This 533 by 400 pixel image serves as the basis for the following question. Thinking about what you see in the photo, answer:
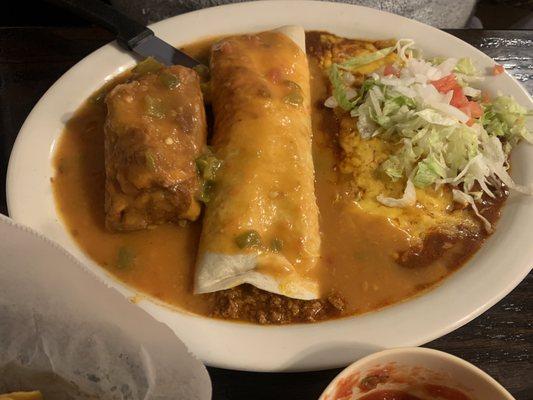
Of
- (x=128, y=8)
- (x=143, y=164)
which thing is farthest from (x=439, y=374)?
(x=128, y=8)

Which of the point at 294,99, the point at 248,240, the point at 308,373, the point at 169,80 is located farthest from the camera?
the point at 294,99

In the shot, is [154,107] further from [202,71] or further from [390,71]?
[390,71]

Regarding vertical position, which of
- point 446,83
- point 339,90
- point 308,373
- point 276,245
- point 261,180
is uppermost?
point 446,83

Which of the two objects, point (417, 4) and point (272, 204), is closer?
point (272, 204)

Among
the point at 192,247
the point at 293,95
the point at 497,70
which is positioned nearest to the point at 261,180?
the point at 192,247

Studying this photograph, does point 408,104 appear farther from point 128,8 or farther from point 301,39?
point 128,8

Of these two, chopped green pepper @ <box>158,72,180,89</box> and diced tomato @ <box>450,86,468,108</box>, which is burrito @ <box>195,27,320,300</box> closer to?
chopped green pepper @ <box>158,72,180,89</box>
